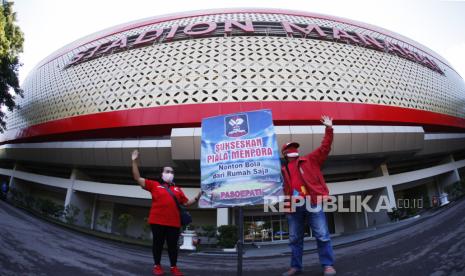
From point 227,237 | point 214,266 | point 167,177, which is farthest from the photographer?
point 227,237

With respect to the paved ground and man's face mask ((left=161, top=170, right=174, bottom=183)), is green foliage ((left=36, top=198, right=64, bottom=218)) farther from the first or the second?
man's face mask ((left=161, top=170, right=174, bottom=183))

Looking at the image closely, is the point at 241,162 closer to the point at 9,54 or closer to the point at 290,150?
the point at 290,150

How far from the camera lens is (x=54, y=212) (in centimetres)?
1345

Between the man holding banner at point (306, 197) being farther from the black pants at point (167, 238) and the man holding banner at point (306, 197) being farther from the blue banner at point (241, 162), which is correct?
the black pants at point (167, 238)

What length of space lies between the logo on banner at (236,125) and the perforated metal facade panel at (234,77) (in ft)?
37.7

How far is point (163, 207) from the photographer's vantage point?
3.29m

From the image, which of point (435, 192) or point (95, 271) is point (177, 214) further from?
point (435, 192)

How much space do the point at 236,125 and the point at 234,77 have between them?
42.4 feet

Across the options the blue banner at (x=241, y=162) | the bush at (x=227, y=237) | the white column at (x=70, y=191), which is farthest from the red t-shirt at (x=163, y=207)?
the white column at (x=70, y=191)

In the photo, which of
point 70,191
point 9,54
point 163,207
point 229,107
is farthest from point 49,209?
point 163,207

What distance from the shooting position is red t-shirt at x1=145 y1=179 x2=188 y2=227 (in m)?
3.25

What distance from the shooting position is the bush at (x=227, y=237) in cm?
1026

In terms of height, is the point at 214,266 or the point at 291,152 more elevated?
the point at 291,152

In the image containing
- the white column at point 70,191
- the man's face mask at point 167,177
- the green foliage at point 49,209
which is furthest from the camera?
the white column at point 70,191
